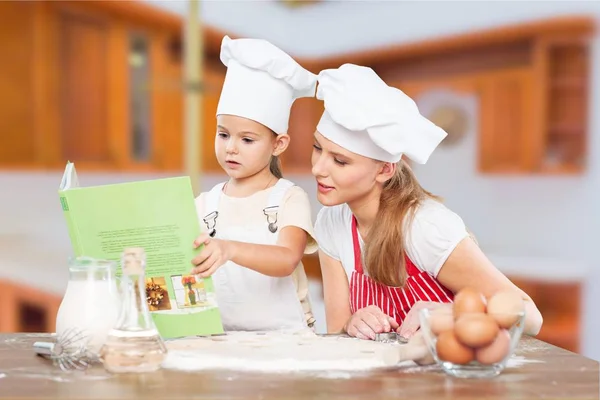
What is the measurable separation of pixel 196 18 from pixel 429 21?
1.54 meters

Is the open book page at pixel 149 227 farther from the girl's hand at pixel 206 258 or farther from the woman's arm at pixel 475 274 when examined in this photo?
the woman's arm at pixel 475 274

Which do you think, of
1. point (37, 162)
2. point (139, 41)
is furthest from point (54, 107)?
point (139, 41)

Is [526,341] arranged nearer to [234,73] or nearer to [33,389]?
[234,73]

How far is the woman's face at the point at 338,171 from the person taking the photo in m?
1.58

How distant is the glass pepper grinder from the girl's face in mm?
456

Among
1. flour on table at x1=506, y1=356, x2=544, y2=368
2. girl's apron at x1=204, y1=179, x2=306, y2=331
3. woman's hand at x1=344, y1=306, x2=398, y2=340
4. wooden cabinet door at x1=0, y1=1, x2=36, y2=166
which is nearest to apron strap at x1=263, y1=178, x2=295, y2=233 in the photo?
girl's apron at x1=204, y1=179, x2=306, y2=331

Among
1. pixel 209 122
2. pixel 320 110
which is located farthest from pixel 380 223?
pixel 320 110

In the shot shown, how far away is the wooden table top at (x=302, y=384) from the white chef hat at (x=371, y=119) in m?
0.41

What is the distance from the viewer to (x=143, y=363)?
1.22 meters

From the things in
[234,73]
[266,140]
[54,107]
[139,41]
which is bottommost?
[266,140]

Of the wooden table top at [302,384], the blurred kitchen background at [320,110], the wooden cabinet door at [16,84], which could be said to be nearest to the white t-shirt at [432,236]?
the wooden table top at [302,384]

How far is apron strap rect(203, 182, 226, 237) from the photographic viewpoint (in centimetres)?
173

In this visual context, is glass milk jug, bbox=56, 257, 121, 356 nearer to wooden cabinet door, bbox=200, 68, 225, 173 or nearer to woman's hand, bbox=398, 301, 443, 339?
woman's hand, bbox=398, 301, 443, 339

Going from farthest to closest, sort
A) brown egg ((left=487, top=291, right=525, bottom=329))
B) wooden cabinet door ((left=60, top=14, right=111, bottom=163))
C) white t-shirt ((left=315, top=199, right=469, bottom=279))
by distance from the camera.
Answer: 1. wooden cabinet door ((left=60, top=14, right=111, bottom=163))
2. white t-shirt ((left=315, top=199, right=469, bottom=279))
3. brown egg ((left=487, top=291, right=525, bottom=329))
